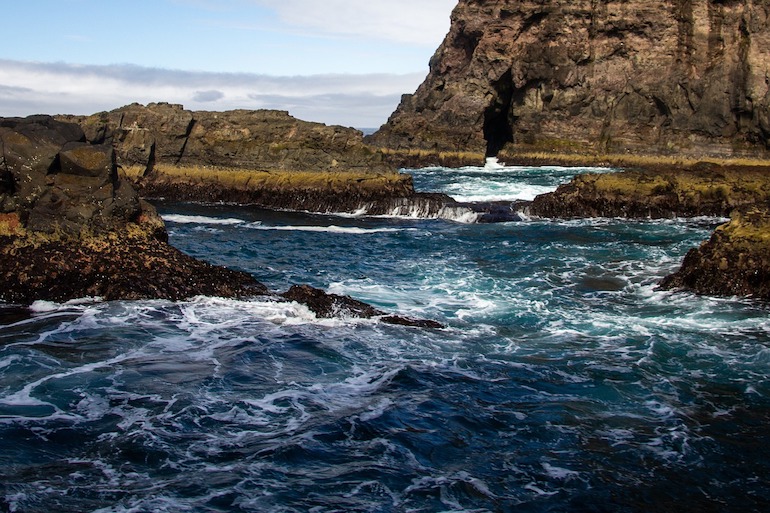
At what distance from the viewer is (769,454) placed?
8.66 m

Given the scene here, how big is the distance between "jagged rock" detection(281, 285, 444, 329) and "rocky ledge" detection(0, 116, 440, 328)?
21mm

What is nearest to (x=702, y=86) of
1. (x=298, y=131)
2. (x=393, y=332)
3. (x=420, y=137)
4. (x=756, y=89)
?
(x=756, y=89)

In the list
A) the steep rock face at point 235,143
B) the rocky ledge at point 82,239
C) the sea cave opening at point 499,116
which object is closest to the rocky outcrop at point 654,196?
the steep rock face at point 235,143

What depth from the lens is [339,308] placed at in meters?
14.6

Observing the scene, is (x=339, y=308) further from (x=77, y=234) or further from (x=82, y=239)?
(x=77, y=234)

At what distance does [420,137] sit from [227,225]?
149 feet

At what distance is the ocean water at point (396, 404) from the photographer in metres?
7.64

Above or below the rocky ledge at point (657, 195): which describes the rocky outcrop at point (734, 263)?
below

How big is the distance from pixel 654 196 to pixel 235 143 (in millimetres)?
22180

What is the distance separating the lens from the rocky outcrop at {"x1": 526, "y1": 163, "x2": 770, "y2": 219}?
108 ft

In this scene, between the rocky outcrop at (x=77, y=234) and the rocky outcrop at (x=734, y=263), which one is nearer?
the rocky outcrop at (x=77, y=234)

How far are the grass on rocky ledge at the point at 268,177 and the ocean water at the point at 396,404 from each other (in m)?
20.2

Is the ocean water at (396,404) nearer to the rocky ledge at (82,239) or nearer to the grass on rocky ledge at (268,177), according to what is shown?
the rocky ledge at (82,239)

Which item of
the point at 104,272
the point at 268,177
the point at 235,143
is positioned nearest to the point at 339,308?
the point at 104,272
